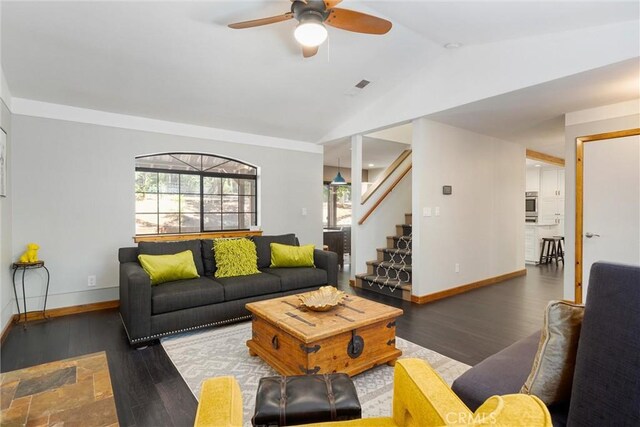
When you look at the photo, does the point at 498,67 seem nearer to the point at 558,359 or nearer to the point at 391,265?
the point at 391,265

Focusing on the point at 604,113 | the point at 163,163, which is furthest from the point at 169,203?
the point at 604,113

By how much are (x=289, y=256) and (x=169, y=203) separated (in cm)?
205

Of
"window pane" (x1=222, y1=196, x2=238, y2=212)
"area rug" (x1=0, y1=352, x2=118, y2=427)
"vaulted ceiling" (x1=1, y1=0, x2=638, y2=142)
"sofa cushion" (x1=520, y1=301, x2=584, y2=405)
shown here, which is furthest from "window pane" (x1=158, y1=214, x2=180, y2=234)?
"sofa cushion" (x1=520, y1=301, x2=584, y2=405)

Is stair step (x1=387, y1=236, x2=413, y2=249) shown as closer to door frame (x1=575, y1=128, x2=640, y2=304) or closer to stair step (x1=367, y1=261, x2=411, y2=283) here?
stair step (x1=367, y1=261, x2=411, y2=283)

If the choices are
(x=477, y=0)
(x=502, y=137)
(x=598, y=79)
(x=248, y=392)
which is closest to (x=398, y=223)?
(x=502, y=137)

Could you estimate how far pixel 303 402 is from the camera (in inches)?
54.1

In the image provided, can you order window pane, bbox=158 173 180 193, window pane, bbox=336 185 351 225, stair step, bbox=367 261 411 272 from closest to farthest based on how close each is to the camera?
1. window pane, bbox=158 173 180 193
2. stair step, bbox=367 261 411 272
3. window pane, bbox=336 185 351 225

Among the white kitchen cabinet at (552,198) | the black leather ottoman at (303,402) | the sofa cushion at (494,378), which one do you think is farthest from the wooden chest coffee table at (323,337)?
the white kitchen cabinet at (552,198)

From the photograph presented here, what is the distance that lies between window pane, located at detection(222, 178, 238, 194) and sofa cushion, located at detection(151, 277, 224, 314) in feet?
7.10

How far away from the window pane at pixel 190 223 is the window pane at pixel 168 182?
1.39ft

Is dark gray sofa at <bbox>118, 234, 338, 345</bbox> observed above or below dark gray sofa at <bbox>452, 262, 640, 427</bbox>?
below

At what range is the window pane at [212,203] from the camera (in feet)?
16.7

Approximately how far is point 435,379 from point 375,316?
Answer: 4.40ft

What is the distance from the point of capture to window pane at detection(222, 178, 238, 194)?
207 inches
